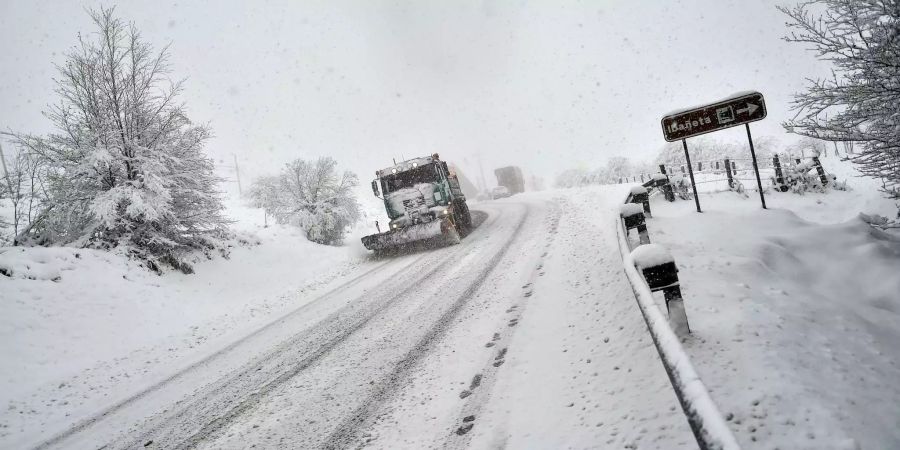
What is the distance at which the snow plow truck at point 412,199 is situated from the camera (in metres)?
12.7

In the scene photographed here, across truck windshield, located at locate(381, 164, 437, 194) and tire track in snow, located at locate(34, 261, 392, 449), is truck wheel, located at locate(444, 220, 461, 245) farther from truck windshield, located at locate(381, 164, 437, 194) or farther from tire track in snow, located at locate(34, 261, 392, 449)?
tire track in snow, located at locate(34, 261, 392, 449)

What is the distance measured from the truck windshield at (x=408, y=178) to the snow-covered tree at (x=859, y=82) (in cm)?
939

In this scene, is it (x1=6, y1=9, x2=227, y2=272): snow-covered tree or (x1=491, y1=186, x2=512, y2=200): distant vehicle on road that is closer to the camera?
(x1=6, y1=9, x2=227, y2=272): snow-covered tree

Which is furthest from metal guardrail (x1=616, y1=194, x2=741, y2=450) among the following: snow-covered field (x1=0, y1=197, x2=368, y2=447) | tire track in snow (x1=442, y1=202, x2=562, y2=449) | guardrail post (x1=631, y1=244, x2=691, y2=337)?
snow-covered field (x1=0, y1=197, x2=368, y2=447)

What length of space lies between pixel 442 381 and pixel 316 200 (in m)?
19.6

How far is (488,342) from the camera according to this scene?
4273 millimetres

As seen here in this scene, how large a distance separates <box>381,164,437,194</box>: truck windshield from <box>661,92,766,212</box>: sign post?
7.14 meters

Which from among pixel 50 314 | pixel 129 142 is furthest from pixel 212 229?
pixel 50 314

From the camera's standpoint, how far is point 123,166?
439 inches

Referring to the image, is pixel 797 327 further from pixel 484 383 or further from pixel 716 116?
pixel 716 116

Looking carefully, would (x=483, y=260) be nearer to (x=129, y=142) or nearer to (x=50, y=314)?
(x=50, y=314)

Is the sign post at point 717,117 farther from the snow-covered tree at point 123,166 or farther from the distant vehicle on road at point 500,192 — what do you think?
the distant vehicle on road at point 500,192

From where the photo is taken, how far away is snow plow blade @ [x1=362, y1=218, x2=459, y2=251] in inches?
479

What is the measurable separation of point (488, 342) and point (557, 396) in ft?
4.21
